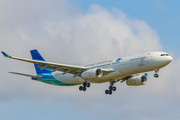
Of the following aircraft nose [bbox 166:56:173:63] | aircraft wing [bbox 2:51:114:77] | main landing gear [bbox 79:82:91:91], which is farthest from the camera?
main landing gear [bbox 79:82:91:91]

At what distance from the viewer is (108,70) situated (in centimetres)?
5750

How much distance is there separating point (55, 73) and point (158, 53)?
17.8 meters

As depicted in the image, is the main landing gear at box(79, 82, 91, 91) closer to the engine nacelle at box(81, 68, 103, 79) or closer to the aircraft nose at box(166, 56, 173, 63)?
the engine nacelle at box(81, 68, 103, 79)

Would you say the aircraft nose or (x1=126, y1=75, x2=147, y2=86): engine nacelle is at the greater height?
the aircraft nose

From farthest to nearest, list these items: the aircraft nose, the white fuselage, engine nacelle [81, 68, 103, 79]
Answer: engine nacelle [81, 68, 103, 79], the white fuselage, the aircraft nose

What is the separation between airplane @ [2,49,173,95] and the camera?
5534 centimetres

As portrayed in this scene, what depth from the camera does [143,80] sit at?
6412 centimetres

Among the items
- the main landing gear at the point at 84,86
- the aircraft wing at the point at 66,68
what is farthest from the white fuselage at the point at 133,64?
the aircraft wing at the point at 66,68

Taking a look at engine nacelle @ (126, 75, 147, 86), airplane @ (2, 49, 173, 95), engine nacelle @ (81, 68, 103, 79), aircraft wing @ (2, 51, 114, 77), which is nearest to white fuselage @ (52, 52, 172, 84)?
airplane @ (2, 49, 173, 95)

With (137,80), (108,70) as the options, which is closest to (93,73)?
(108,70)

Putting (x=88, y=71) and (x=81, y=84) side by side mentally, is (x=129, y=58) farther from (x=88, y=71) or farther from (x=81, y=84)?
(x=81, y=84)

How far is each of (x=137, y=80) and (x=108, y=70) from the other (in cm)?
779

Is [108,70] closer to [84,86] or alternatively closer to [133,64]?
[133,64]

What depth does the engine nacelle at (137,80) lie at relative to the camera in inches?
2491
